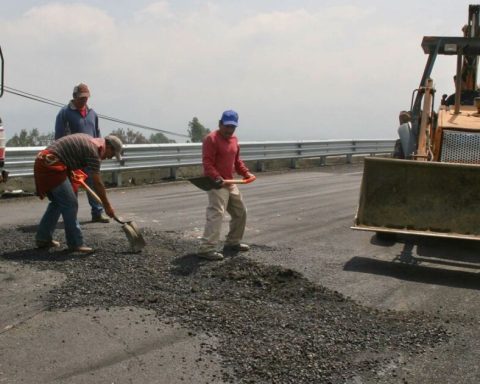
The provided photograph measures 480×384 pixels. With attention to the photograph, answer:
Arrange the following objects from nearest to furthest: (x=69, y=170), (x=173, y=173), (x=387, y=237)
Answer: (x=69, y=170), (x=387, y=237), (x=173, y=173)

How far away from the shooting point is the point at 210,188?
6895 millimetres

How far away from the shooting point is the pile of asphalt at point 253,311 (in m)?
4.08

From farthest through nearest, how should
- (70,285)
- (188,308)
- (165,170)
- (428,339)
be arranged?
(165,170) < (70,285) < (188,308) < (428,339)

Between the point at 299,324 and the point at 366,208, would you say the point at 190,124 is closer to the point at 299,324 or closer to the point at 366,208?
the point at 366,208

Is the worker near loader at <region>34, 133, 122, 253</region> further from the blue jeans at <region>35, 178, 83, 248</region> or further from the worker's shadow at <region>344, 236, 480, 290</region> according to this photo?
the worker's shadow at <region>344, 236, 480, 290</region>

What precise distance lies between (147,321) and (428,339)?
2059mm

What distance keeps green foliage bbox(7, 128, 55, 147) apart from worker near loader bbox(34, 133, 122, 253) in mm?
9260

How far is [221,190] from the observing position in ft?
22.7

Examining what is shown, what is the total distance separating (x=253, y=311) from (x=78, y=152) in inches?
110

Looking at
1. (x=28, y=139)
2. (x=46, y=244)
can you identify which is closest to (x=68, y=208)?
(x=46, y=244)

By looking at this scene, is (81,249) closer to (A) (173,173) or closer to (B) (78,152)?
(B) (78,152)

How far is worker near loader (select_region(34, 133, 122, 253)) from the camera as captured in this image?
6602 millimetres

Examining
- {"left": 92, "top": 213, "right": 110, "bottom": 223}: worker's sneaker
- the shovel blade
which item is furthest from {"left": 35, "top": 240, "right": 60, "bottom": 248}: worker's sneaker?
{"left": 92, "top": 213, "right": 110, "bottom": 223}: worker's sneaker

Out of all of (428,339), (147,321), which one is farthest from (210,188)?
(428,339)
